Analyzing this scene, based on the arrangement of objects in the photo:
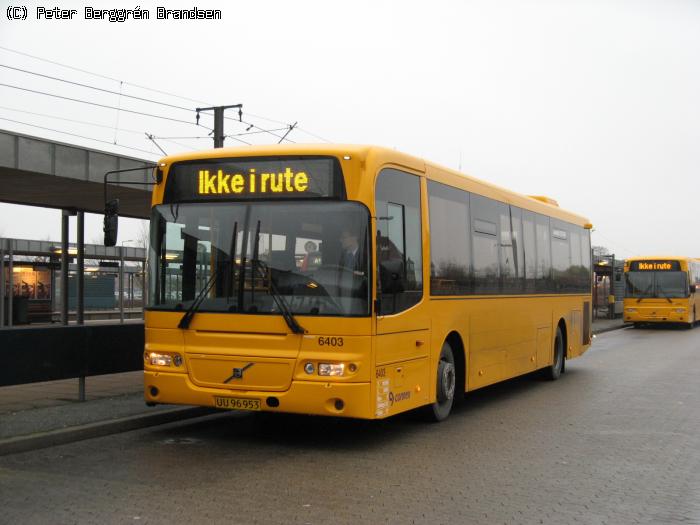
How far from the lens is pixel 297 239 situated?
27.4 ft

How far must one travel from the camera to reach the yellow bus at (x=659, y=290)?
116ft

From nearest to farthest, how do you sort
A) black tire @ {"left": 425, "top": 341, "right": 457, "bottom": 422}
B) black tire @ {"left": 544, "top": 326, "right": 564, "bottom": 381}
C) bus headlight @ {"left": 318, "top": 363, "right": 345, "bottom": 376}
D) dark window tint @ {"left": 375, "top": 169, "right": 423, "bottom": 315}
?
bus headlight @ {"left": 318, "top": 363, "right": 345, "bottom": 376}
dark window tint @ {"left": 375, "top": 169, "right": 423, "bottom": 315}
black tire @ {"left": 425, "top": 341, "right": 457, "bottom": 422}
black tire @ {"left": 544, "top": 326, "right": 564, "bottom": 381}

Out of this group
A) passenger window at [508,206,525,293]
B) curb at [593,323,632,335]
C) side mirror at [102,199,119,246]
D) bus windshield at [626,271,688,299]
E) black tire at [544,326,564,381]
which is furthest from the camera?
bus windshield at [626,271,688,299]

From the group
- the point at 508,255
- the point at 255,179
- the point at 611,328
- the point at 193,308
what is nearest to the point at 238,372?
the point at 193,308

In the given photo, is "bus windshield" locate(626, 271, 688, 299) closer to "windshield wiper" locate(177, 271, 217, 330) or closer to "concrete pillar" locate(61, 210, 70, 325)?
"concrete pillar" locate(61, 210, 70, 325)

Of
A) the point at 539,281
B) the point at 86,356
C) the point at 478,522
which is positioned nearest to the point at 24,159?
the point at 86,356

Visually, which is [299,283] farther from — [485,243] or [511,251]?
[511,251]

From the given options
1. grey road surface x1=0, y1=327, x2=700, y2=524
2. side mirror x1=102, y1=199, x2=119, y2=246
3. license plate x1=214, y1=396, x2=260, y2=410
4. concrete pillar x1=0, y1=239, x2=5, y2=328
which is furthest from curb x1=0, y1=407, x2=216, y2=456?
concrete pillar x1=0, y1=239, x2=5, y2=328

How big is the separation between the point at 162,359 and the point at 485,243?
4829 mm

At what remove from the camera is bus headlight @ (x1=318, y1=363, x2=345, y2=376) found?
8.19 metres

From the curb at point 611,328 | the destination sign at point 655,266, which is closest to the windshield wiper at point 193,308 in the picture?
the curb at point 611,328

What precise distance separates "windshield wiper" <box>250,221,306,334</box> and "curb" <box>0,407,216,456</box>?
2.47 m

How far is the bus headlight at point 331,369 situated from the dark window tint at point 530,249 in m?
6.01

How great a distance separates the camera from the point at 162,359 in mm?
8953
